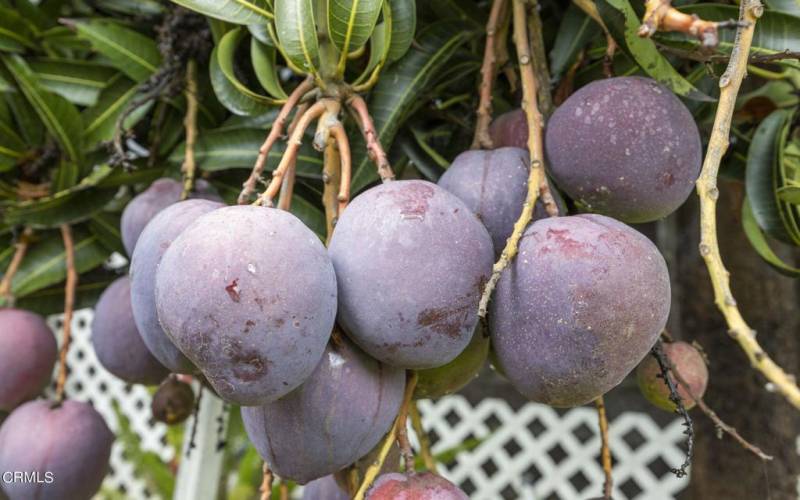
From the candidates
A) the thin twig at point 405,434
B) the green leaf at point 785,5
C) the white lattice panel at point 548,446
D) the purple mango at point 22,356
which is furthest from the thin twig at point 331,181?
the white lattice panel at point 548,446

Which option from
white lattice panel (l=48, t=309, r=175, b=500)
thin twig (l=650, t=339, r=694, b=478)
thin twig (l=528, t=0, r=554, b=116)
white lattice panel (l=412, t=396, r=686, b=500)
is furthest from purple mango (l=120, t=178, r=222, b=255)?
white lattice panel (l=48, t=309, r=175, b=500)

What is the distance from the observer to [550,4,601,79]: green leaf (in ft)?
2.03

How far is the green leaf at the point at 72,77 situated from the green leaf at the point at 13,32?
3cm

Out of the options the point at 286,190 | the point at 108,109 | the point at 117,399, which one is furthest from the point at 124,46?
the point at 117,399

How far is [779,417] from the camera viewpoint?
2.85 feet

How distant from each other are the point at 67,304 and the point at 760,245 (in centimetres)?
72

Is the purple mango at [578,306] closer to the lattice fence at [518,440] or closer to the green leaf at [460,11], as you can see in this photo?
the green leaf at [460,11]

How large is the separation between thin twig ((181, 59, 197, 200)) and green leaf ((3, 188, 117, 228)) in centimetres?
13

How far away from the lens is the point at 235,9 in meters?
0.55

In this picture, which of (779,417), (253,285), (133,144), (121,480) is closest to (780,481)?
(779,417)

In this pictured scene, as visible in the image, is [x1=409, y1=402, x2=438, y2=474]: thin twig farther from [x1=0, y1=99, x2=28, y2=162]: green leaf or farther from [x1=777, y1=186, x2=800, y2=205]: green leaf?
[x1=0, y1=99, x2=28, y2=162]: green leaf

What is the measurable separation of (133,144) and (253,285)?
595 mm

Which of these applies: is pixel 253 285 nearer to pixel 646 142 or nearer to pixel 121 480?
pixel 646 142

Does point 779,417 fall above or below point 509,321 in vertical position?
below
